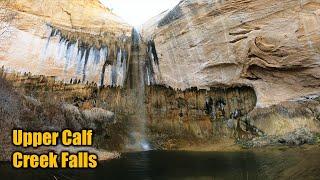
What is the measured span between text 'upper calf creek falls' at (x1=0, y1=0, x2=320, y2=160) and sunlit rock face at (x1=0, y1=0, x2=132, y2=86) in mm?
67

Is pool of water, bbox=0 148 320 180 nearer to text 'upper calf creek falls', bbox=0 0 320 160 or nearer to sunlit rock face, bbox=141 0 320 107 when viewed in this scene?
text 'upper calf creek falls', bbox=0 0 320 160

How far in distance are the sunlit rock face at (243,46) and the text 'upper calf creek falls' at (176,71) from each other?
6 centimetres

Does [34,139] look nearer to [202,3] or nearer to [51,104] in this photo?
[51,104]

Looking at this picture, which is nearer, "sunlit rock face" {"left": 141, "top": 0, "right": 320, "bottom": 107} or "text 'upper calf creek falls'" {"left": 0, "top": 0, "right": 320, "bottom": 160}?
"text 'upper calf creek falls'" {"left": 0, "top": 0, "right": 320, "bottom": 160}

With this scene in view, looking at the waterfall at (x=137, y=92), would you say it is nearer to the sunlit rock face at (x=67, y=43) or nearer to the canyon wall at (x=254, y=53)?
the sunlit rock face at (x=67, y=43)

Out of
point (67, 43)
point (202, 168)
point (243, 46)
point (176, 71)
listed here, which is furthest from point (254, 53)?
point (202, 168)

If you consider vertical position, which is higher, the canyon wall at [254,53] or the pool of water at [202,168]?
the canyon wall at [254,53]

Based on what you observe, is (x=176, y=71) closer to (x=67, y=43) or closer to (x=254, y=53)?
(x=254, y=53)

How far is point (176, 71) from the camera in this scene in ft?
102

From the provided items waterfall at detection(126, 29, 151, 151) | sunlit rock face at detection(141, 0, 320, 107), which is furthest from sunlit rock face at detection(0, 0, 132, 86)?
sunlit rock face at detection(141, 0, 320, 107)

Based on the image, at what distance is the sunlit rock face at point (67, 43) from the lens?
1093 inches

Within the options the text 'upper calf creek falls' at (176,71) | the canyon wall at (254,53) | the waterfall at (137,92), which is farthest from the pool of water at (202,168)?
the waterfall at (137,92)

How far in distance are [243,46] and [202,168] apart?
1272cm

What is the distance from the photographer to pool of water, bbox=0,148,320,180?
613 inches
